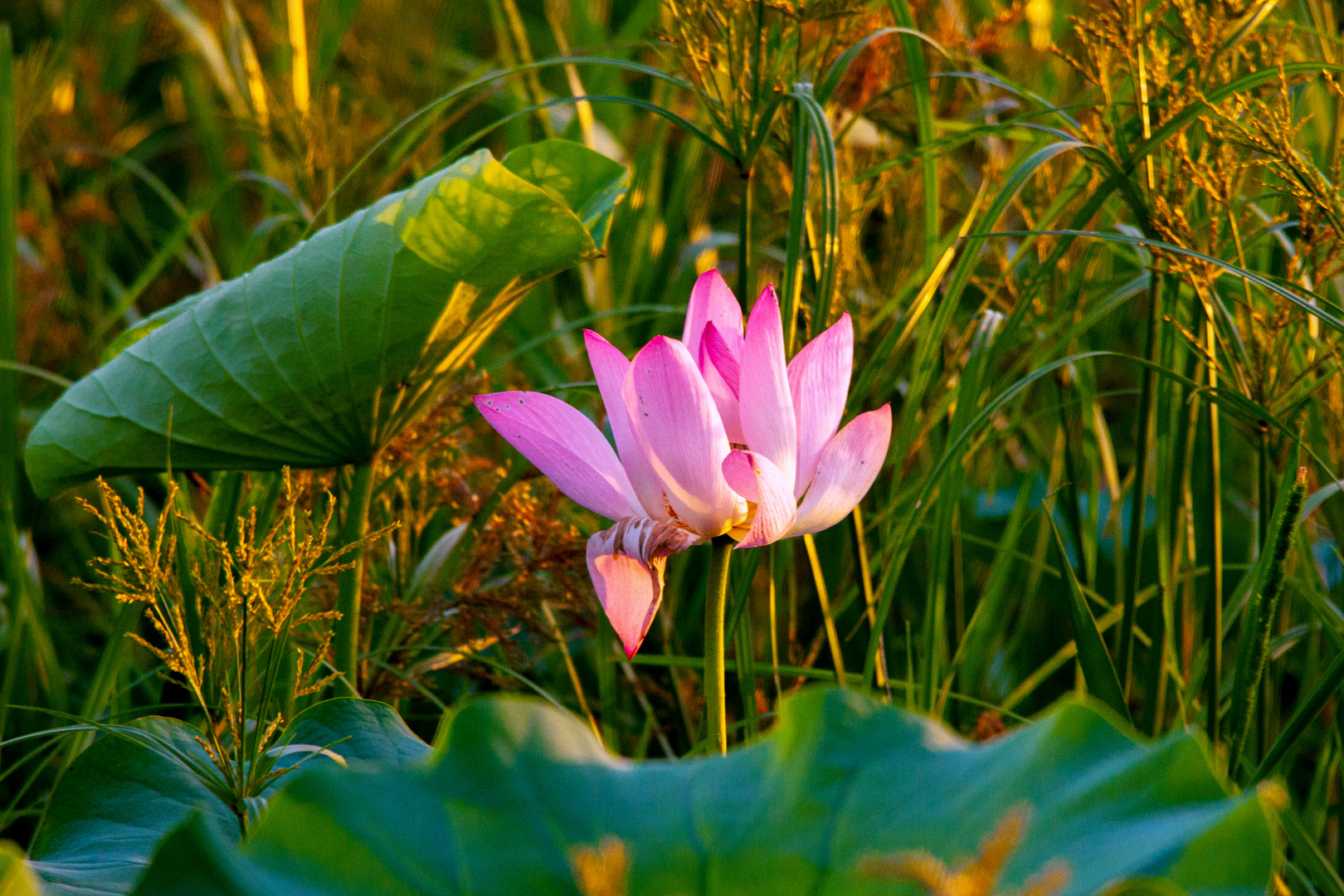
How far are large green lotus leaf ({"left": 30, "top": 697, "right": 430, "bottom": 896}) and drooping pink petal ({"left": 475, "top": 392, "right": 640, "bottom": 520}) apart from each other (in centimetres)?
17

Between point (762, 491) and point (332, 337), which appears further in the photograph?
point (332, 337)

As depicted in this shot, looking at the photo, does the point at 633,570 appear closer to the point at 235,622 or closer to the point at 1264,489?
the point at 235,622

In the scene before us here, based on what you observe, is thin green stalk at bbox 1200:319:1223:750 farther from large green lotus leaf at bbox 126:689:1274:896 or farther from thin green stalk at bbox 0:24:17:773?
thin green stalk at bbox 0:24:17:773

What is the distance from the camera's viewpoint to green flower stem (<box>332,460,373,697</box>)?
2.68 ft

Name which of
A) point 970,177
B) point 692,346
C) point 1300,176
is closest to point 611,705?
point 692,346

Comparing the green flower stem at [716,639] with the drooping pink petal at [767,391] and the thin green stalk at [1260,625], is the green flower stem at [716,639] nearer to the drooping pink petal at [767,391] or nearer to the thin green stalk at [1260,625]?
the drooping pink petal at [767,391]

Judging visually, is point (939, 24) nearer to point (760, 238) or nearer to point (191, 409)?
point (760, 238)

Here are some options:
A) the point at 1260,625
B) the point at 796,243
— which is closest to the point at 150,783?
the point at 796,243

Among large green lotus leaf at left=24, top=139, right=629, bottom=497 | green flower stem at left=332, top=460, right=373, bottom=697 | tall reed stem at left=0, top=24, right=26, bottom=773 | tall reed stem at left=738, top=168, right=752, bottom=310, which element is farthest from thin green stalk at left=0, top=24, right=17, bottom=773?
tall reed stem at left=738, top=168, right=752, bottom=310

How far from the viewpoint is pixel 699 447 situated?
49 cm

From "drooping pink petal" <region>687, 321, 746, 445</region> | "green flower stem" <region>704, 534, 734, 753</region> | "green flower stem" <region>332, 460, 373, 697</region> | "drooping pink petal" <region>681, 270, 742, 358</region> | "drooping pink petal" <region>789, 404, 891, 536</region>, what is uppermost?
"drooping pink petal" <region>681, 270, 742, 358</region>

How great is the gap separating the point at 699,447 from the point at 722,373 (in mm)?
74

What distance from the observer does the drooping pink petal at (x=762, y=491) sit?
48cm

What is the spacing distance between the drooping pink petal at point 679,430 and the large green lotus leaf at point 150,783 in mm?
202
